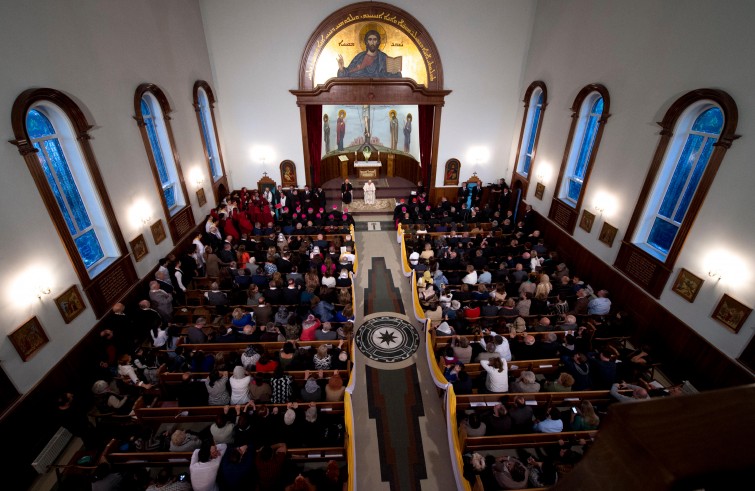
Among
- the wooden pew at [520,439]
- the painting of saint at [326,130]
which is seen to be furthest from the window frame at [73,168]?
the painting of saint at [326,130]

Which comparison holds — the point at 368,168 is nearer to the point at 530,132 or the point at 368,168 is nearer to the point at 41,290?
the point at 530,132

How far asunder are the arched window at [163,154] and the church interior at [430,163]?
9cm

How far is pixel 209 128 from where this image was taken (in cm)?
1379

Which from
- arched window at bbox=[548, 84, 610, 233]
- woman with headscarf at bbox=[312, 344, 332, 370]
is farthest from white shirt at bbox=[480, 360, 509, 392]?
arched window at bbox=[548, 84, 610, 233]

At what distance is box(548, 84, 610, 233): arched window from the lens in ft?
33.7

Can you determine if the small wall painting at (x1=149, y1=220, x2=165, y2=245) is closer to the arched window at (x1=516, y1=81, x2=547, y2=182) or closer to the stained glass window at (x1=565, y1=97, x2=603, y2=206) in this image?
the stained glass window at (x1=565, y1=97, x2=603, y2=206)

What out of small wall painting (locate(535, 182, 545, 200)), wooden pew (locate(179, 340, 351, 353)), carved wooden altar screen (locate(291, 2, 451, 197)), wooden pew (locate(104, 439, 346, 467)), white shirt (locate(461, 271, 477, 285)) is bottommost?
wooden pew (locate(104, 439, 346, 467))

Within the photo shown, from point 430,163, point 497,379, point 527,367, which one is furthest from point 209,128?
point 527,367

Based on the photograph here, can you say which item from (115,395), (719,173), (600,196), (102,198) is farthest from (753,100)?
(102,198)

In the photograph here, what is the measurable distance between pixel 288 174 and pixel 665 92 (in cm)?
1236

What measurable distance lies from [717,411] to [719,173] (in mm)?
8831

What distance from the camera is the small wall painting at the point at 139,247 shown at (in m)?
8.96

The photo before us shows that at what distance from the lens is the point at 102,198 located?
26.5ft

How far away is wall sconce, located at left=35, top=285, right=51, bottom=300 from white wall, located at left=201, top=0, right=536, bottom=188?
31.1ft
